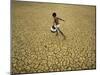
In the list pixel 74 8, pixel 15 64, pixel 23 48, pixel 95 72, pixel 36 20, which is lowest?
pixel 95 72

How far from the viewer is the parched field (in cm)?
242

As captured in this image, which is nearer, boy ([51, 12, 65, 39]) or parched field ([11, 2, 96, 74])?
parched field ([11, 2, 96, 74])

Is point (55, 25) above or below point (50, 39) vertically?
above

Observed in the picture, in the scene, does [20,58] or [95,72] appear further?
[95,72]

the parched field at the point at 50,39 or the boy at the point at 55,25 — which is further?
the boy at the point at 55,25

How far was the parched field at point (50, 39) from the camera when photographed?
2422 mm

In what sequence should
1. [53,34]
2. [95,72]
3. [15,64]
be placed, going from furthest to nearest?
[95,72] < [53,34] < [15,64]

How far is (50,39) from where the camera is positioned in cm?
257

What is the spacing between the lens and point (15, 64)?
239 centimetres

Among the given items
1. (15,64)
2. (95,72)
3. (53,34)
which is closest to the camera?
(15,64)

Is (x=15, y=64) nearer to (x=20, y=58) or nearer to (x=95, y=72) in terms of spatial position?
(x=20, y=58)

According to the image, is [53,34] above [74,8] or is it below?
below

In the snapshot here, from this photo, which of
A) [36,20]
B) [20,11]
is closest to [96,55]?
[36,20]

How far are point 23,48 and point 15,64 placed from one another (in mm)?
225
